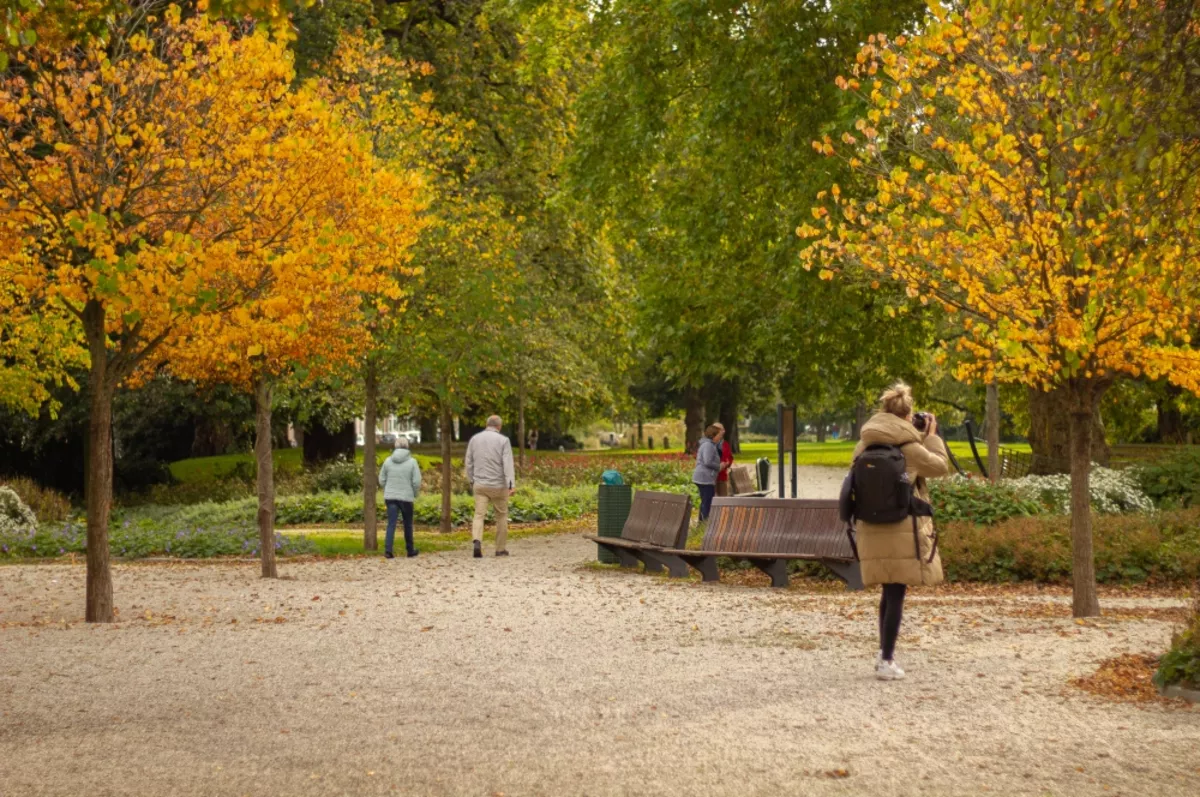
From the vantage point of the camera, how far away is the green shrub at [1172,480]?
2273 centimetres

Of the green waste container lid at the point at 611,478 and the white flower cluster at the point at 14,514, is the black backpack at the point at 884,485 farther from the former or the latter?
the white flower cluster at the point at 14,514

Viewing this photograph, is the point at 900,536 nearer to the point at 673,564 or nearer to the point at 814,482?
the point at 673,564

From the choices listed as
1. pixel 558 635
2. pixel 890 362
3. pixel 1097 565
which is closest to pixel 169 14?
pixel 558 635

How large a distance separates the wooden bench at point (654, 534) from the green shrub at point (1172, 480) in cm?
890

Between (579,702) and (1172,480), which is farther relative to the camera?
(1172,480)

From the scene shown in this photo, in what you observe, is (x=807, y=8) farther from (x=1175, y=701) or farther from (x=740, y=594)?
(x=1175, y=701)

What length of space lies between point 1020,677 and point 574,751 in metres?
3.34

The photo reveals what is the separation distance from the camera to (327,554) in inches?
828

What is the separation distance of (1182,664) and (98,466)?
8648 mm

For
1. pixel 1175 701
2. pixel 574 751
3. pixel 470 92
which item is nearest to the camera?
pixel 574 751

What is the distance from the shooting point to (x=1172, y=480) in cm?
2316

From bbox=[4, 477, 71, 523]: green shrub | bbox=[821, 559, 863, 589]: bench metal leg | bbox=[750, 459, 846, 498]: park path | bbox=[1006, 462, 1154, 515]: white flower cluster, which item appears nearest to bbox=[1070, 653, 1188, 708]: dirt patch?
bbox=[821, 559, 863, 589]: bench metal leg

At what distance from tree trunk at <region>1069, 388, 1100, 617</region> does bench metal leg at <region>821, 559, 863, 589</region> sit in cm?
310

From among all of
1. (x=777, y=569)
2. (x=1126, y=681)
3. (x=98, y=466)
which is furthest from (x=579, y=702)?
(x=777, y=569)
